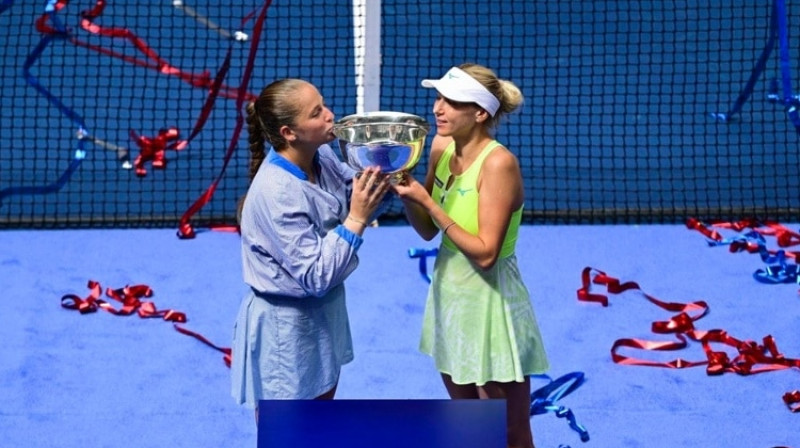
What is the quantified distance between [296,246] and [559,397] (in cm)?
220

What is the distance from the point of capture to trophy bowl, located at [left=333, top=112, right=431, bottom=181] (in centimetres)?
385

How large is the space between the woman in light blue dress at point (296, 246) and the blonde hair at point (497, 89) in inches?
21.5

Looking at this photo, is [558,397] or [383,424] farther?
[558,397]

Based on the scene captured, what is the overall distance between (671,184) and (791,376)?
2.71 meters

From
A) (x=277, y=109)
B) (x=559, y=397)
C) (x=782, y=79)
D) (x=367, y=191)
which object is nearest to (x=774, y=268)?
(x=559, y=397)

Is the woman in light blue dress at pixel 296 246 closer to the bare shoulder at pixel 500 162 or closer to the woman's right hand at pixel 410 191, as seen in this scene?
the woman's right hand at pixel 410 191

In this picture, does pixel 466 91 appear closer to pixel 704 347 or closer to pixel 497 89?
pixel 497 89

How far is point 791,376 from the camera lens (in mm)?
5855

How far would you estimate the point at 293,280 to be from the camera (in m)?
4.00

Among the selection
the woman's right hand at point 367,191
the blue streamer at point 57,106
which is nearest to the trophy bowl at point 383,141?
the woman's right hand at point 367,191

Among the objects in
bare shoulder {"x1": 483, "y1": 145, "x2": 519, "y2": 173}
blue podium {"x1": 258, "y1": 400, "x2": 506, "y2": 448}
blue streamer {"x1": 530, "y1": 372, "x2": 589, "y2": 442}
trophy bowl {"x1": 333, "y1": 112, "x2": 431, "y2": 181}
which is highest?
trophy bowl {"x1": 333, "y1": 112, "x2": 431, "y2": 181}

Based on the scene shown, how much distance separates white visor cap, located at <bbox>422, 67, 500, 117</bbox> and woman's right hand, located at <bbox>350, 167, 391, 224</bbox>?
1.63 feet

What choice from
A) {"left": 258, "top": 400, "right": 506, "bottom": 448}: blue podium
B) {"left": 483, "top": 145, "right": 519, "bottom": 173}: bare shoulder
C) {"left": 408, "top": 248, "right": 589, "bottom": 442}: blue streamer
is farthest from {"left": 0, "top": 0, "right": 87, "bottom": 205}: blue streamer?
{"left": 258, "top": 400, "right": 506, "bottom": 448}: blue podium

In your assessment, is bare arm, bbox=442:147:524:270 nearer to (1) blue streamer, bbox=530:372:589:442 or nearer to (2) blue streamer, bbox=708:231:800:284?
(1) blue streamer, bbox=530:372:589:442
